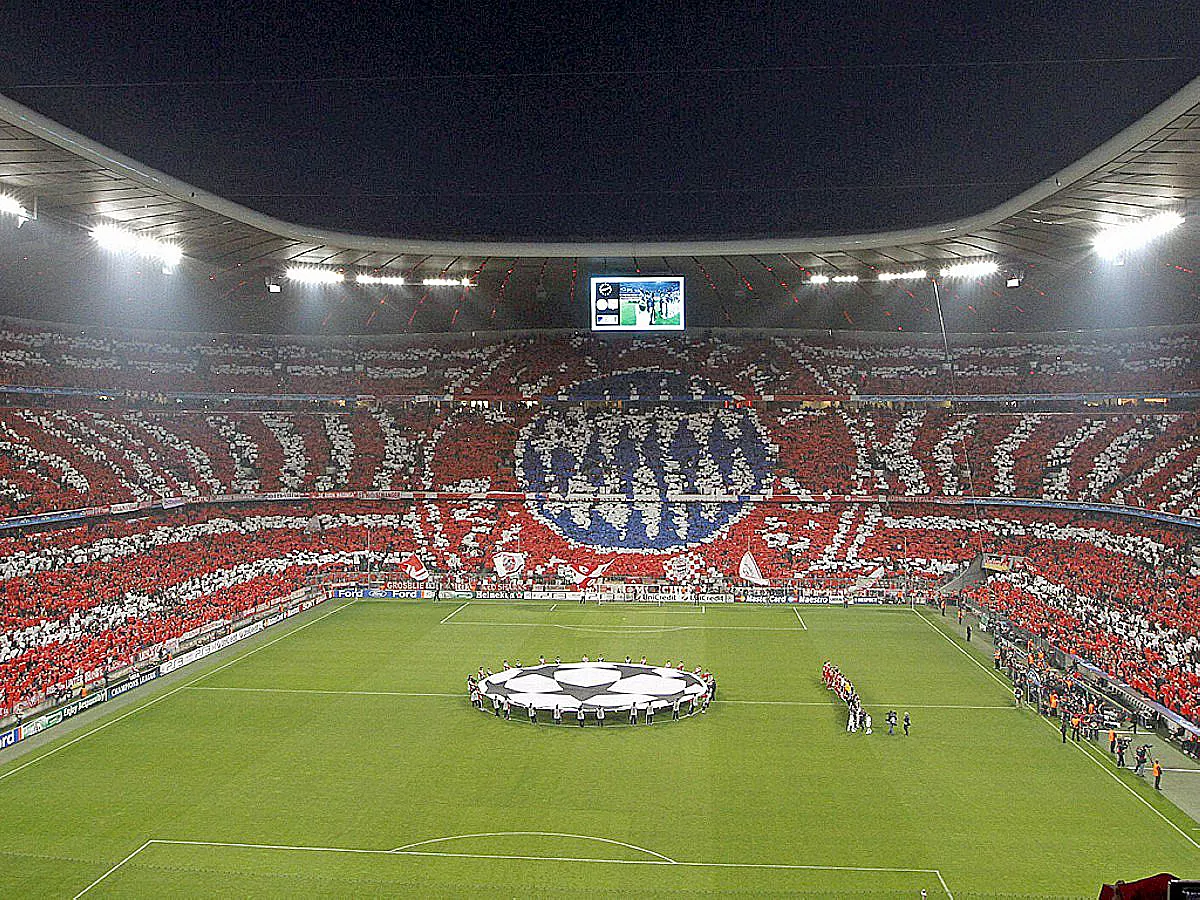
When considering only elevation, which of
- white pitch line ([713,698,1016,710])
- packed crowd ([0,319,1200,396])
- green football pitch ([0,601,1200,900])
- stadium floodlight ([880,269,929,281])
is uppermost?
stadium floodlight ([880,269,929,281])

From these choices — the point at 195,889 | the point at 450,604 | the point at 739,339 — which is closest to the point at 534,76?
the point at 195,889

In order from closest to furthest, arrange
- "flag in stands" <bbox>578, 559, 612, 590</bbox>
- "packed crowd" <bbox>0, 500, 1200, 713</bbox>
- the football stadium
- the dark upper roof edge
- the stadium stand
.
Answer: the football stadium < the dark upper roof edge < "packed crowd" <bbox>0, 500, 1200, 713</bbox> < the stadium stand < "flag in stands" <bbox>578, 559, 612, 590</bbox>

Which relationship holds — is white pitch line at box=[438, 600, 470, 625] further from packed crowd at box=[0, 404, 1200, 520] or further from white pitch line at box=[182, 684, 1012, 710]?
packed crowd at box=[0, 404, 1200, 520]

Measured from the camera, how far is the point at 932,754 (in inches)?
911

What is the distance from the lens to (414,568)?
160 feet

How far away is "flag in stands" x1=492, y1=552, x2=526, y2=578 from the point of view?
4888 cm

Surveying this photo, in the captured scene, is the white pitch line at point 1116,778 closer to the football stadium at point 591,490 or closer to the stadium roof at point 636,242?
the football stadium at point 591,490

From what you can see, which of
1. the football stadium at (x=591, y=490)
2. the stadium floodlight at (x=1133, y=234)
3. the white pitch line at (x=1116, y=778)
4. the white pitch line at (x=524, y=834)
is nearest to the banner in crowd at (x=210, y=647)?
the football stadium at (x=591, y=490)

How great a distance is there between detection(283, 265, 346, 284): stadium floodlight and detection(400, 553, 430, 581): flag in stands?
49.1 ft

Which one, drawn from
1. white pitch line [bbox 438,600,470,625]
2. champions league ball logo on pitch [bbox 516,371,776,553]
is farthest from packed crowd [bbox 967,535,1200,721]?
white pitch line [bbox 438,600,470,625]

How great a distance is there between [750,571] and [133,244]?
102ft

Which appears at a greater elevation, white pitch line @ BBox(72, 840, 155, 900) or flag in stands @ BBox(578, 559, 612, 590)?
flag in stands @ BBox(578, 559, 612, 590)

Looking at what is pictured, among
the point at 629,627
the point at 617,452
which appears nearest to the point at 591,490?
the point at 617,452

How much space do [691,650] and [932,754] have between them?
1231 centimetres
